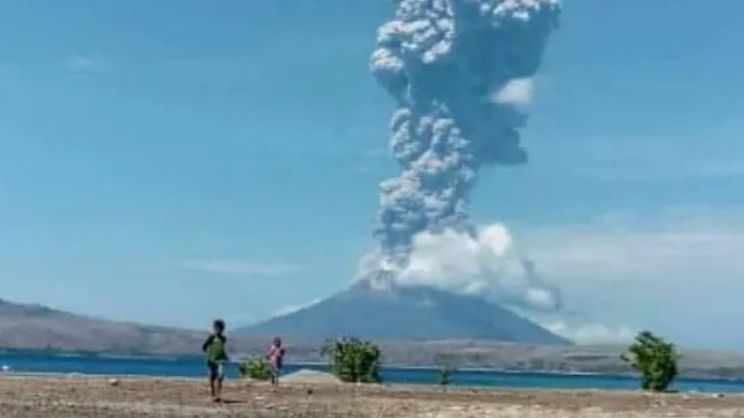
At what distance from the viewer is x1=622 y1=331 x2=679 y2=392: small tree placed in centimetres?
5931

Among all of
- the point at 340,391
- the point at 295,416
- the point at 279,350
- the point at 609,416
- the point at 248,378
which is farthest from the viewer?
the point at 248,378

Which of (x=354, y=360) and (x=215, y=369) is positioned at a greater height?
(x=354, y=360)

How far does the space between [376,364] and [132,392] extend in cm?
2195

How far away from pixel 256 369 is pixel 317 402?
23491mm

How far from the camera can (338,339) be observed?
66000 millimetres

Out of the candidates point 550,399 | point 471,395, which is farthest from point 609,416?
point 471,395

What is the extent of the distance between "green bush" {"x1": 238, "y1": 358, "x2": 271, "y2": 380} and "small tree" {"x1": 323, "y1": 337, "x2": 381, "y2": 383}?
8.66 feet

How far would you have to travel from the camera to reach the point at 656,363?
194ft

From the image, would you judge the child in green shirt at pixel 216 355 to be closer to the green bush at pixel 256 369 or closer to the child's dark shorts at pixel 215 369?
the child's dark shorts at pixel 215 369

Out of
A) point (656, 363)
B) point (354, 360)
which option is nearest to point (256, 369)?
point (354, 360)

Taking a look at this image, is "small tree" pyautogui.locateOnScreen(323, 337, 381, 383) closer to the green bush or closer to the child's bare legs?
the green bush

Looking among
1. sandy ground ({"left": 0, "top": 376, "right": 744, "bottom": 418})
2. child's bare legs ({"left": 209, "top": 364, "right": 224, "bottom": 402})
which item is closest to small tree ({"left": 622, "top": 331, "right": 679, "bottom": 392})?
sandy ground ({"left": 0, "top": 376, "right": 744, "bottom": 418})

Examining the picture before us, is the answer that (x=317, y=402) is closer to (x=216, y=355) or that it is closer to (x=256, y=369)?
(x=216, y=355)

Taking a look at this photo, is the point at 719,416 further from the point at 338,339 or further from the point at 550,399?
the point at 338,339
